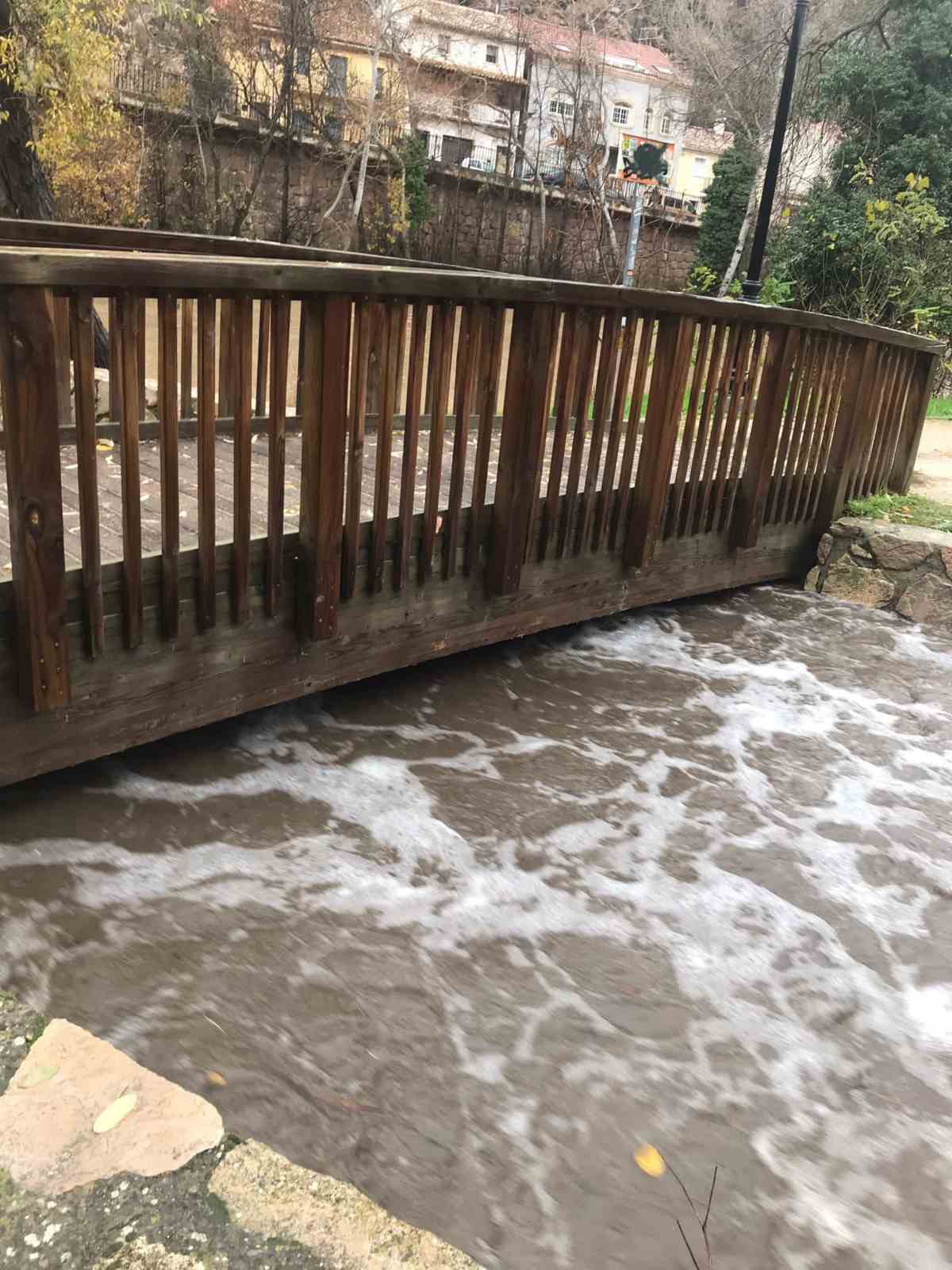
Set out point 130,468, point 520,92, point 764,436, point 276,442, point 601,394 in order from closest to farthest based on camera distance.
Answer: point 130,468 → point 276,442 → point 601,394 → point 764,436 → point 520,92

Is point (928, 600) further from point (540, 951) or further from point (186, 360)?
point (186, 360)

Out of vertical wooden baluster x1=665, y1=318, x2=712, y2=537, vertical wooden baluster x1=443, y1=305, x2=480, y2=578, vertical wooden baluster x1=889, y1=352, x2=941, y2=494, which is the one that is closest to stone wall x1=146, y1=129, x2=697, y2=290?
vertical wooden baluster x1=889, y1=352, x2=941, y2=494

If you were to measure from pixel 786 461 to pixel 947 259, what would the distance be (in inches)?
516

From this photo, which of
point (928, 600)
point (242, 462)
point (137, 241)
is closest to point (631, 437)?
point (242, 462)

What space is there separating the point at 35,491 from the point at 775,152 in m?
11.8

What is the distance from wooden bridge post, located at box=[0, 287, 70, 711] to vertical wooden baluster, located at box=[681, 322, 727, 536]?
375 centimetres

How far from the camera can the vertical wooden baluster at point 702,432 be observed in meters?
5.85

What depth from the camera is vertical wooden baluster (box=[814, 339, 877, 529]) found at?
23.2 ft

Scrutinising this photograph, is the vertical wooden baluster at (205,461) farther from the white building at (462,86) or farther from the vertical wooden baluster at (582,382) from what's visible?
the white building at (462,86)

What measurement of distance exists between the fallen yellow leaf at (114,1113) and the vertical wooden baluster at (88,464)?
6.33ft

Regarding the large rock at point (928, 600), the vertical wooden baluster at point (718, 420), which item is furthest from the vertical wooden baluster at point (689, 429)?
the large rock at point (928, 600)

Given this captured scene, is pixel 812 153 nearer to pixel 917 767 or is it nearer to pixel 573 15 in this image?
pixel 573 15

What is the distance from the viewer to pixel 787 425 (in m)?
6.67

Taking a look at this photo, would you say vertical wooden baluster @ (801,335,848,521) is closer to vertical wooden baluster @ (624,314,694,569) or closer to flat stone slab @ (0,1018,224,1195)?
vertical wooden baluster @ (624,314,694,569)
